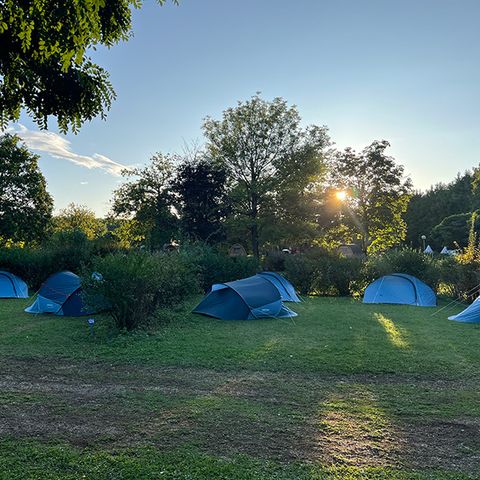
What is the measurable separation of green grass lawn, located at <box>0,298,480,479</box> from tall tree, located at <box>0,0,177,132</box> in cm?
351

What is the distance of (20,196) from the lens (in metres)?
27.6

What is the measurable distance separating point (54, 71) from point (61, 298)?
10.7m

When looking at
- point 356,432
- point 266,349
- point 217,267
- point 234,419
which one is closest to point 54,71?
point 234,419

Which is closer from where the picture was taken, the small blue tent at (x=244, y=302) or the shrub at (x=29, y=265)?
the small blue tent at (x=244, y=302)

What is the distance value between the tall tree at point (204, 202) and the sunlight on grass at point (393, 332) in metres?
15.7

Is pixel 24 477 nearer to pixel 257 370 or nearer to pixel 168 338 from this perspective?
pixel 257 370

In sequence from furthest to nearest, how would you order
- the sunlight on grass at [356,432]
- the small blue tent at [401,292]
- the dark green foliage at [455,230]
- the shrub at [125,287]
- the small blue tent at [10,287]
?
the dark green foliage at [455,230], the small blue tent at [10,287], the small blue tent at [401,292], the shrub at [125,287], the sunlight on grass at [356,432]

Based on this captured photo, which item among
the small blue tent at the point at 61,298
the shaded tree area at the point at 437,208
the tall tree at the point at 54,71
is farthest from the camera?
the shaded tree area at the point at 437,208

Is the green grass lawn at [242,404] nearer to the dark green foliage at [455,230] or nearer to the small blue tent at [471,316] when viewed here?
the small blue tent at [471,316]

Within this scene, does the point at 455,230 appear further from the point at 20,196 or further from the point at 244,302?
the point at 20,196

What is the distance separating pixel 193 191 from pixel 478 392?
22.5m

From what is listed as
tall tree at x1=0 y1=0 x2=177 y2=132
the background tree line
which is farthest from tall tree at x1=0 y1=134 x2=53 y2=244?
tall tree at x1=0 y1=0 x2=177 y2=132

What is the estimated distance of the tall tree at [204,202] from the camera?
88.2 feet

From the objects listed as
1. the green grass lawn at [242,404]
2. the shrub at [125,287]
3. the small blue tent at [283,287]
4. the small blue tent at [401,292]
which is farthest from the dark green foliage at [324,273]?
the shrub at [125,287]
